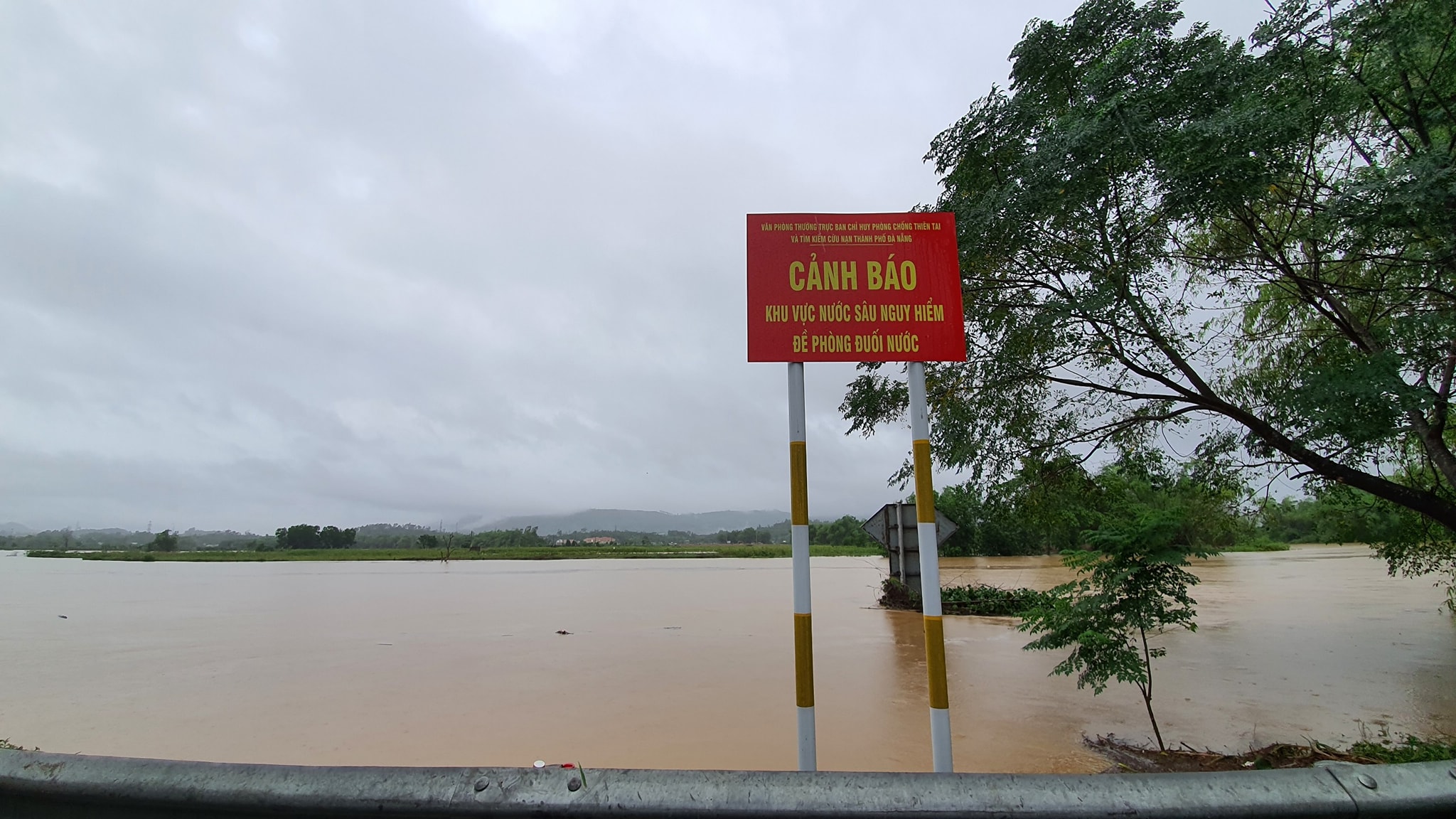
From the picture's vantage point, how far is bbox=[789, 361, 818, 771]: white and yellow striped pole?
3316 mm

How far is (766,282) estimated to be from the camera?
12.1 ft

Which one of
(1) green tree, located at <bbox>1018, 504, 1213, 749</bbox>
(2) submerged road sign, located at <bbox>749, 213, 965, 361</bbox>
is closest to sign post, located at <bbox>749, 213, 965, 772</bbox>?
(2) submerged road sign, located at <bbox>749, 213, 965, 361</bbox>

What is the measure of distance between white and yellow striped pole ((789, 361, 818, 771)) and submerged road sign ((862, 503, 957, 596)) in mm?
11507

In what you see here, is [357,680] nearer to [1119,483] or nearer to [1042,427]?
[1042,427]

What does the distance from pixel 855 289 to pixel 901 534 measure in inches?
474

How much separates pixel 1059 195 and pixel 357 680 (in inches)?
383

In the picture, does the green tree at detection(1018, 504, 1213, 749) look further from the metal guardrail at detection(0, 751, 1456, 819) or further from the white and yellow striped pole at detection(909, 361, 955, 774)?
the metal guardrail at detection(0, 751, 1456, 819)

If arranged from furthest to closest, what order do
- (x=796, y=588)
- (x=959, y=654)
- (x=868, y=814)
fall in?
(x=959, y=654), (x=796, y=588), (x=868, y=814)

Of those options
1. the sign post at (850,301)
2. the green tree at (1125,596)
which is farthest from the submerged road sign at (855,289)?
the green tree at (1125,596)

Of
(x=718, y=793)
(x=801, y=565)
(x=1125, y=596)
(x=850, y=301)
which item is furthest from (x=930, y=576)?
(x=1125, y=596)

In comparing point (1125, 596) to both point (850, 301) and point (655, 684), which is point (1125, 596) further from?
point (655, 684)

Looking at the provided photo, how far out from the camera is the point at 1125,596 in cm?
518

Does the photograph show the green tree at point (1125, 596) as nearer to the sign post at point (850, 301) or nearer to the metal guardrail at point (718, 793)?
the sign post at point (850, 301)

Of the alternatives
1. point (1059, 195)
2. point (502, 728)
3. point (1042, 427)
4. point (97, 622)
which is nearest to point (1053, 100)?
point (1059, 195)
